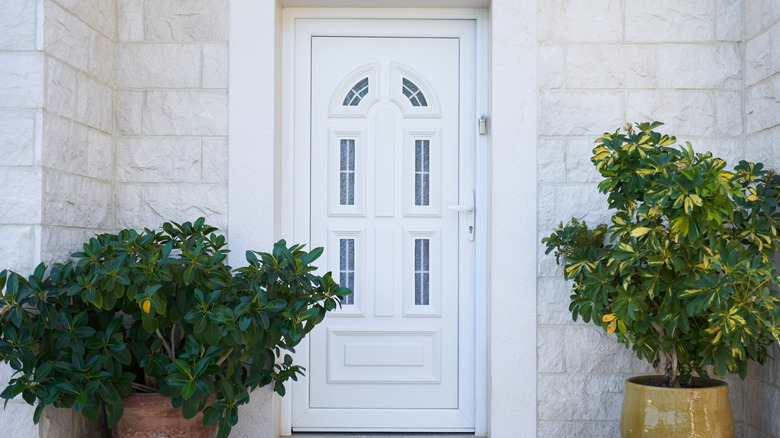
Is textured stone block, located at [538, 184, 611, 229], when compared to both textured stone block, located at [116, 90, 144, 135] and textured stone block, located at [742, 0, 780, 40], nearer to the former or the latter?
textured stone block, located at [742, 0, 780, 40]

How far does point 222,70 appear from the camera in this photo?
125 inches

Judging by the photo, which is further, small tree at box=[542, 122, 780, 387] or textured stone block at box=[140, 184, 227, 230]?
textured stone block at box=[140, 184, 227, 230]

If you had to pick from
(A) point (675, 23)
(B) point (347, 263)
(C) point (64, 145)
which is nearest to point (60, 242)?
(C) point (64, 145)

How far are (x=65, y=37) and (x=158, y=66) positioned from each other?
46 cm

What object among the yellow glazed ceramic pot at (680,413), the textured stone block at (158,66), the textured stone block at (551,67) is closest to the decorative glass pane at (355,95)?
the textured stone block at (158,66)

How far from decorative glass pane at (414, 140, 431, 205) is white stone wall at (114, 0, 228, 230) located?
84 cm

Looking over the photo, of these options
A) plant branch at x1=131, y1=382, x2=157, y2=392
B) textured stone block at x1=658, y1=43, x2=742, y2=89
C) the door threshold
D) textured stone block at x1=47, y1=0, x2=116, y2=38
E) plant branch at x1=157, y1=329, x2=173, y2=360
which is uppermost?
textured stone block at x1=47, y1=0, x2=116, y2=38

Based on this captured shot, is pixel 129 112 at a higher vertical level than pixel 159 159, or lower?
higher

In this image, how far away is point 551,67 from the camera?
3.17 meters

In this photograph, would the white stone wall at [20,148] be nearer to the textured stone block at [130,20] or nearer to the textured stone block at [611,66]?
the textured stone block at [130,20]

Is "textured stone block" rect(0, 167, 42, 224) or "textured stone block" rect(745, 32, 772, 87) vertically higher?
"textured stone block" rect(745, 32, 772, 87)

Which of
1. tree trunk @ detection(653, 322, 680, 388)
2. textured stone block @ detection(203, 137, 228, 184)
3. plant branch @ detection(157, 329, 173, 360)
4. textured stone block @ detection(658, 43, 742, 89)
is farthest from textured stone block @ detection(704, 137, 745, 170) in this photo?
plant branch @ detection(157, 329, 173, 360)

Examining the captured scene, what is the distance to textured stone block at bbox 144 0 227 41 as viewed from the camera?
10.5ft

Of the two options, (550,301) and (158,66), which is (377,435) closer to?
(550,301)
